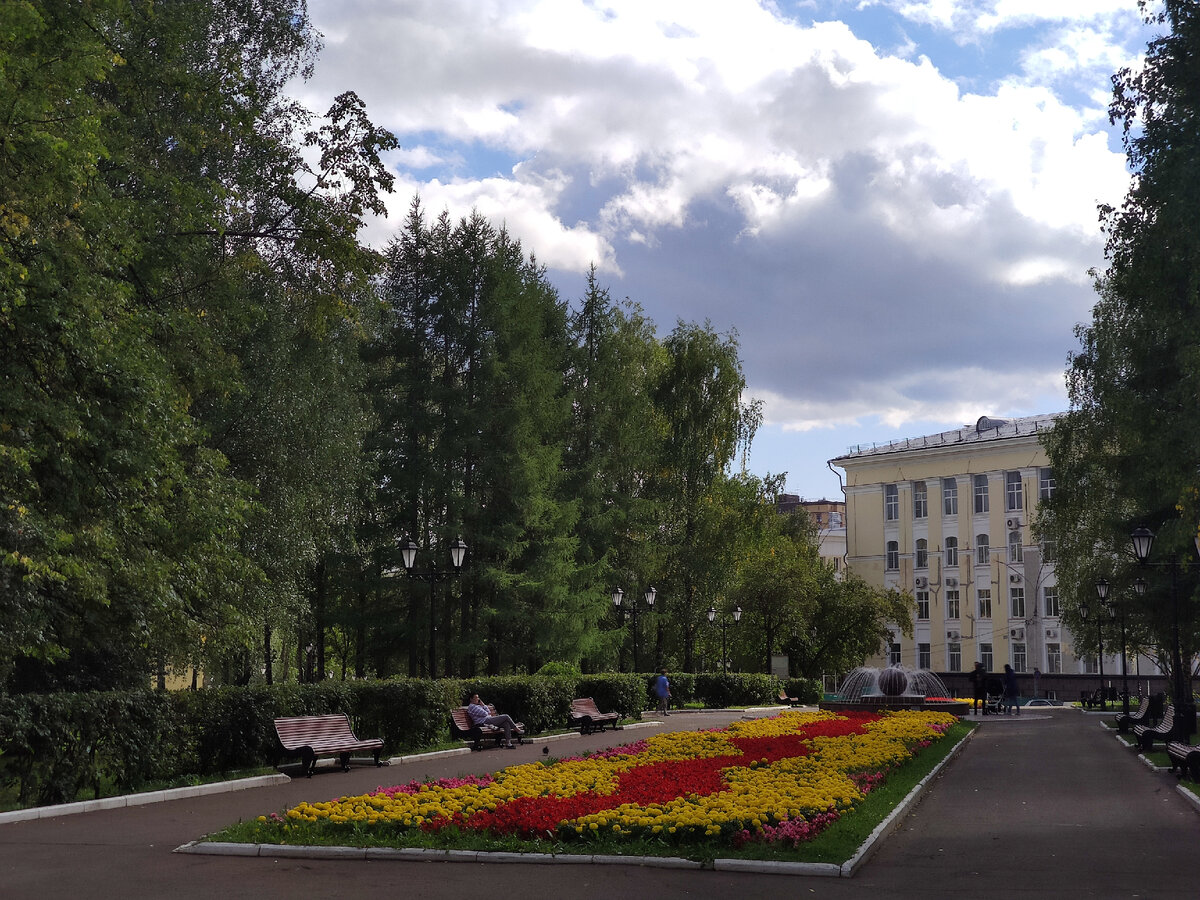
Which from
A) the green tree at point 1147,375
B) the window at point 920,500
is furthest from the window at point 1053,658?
the green tree at point 1147,375

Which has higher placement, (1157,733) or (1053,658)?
(1157,733)

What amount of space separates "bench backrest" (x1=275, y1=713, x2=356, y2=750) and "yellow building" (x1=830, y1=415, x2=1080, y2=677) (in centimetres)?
5680

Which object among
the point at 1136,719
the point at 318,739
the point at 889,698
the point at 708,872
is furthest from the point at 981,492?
the point at 708,872

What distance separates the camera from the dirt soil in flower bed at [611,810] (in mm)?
9680

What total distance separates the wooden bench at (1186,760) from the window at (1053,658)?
174ft

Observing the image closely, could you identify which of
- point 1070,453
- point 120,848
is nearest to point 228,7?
point 120,848

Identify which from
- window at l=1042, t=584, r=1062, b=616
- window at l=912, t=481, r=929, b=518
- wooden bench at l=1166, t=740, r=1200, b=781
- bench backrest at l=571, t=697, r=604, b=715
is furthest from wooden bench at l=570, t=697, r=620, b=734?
window at l=912, t=481, r=929, b=518

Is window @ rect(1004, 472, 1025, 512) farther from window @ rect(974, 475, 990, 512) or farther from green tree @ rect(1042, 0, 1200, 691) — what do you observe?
green tree @ rect(1042, 0, 1200, 691)

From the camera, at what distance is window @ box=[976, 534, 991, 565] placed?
71125 mm

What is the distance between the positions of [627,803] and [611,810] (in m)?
0.45

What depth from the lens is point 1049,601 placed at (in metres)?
67.8

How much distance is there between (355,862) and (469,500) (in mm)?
27532

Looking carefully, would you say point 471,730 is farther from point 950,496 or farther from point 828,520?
point 828,520

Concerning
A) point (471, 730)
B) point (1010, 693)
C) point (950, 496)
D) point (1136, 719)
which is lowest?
point (1010, 693)
